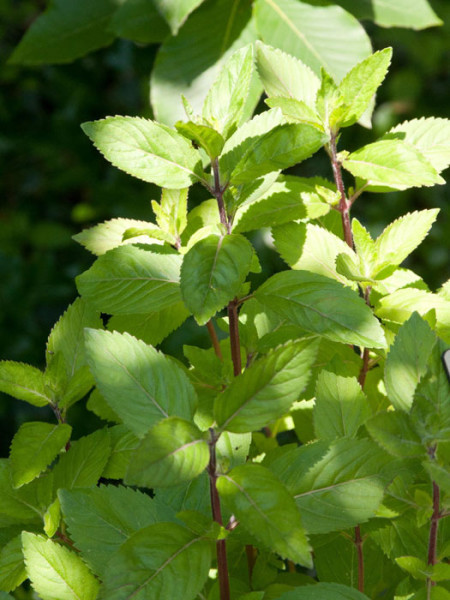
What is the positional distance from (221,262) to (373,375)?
30 cm

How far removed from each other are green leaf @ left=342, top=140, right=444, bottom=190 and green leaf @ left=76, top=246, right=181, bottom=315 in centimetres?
24

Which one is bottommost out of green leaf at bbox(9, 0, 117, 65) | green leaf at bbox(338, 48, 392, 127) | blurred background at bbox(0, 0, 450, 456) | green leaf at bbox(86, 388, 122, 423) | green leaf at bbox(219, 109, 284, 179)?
blurred background at bbox(0, 0, 450, 456)

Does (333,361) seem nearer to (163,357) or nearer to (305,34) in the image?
(163,357)

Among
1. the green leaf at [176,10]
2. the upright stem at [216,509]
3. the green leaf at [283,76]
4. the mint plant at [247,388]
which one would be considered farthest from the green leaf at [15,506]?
the green leaf at [176,10]

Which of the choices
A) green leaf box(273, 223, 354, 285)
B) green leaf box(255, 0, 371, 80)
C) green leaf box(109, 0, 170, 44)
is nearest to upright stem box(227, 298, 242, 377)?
green leaf box(273, 223, 354, 285)

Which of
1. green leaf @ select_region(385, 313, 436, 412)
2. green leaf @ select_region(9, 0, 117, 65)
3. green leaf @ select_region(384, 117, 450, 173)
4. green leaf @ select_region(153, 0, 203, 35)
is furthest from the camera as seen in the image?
green leaf @ select_region(9, 0, 117, 65)

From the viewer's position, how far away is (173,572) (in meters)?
0.60

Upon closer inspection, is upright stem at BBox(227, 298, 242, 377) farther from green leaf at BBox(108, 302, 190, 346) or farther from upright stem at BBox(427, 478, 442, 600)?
upright stem at BBox(427, 478, 442, 600)

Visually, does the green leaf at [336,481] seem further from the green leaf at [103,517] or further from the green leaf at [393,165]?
the green leaf at [393,165]

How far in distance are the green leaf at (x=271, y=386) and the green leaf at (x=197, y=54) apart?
3.47 ft

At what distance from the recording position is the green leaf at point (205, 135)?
714 millimetres

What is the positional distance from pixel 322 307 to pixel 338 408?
0.10 m

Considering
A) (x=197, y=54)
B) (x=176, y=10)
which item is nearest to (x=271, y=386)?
(x=176, y=10)

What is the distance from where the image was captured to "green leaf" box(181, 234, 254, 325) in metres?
0.68
